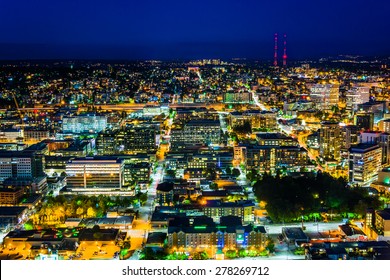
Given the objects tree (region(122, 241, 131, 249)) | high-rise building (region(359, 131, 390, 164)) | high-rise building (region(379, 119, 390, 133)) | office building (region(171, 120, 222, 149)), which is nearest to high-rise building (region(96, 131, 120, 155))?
office building (region(171, 120, 222, 149))

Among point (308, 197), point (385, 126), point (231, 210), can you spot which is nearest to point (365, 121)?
point (385, 126)

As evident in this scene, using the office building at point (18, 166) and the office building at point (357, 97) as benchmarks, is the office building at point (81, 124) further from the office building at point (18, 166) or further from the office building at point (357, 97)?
the office building at point (357, 97)

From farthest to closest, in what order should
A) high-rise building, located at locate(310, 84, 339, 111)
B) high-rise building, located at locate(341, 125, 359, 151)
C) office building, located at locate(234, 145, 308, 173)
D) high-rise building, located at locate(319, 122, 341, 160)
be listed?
high-rise building, located at locate(310, 84, 339, 111), high-rise building, located at locate(341, 125, 359, 151), high-rise building, located at locate(319, 122, 341, 160), office building, located at locate(234, 145, 308, 173)

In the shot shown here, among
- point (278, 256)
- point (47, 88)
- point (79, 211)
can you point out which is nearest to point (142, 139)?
point (79, 211)

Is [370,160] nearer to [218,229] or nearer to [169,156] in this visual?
[169,156]

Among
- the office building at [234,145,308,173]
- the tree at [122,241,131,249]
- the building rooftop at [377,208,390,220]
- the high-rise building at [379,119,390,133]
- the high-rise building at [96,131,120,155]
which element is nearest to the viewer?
the tree at [122,241,131,249]

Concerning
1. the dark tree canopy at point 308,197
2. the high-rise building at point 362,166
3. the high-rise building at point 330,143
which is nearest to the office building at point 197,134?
the high-rise building at point 330,143

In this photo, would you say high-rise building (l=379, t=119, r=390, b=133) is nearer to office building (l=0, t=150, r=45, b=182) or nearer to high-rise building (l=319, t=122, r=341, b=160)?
high-rise building (l=319, t=122, r=341, b=160)
